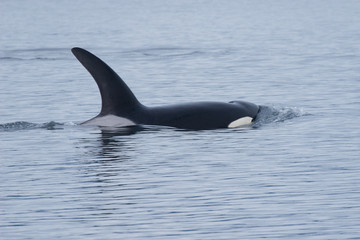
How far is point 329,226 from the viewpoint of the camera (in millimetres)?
10055

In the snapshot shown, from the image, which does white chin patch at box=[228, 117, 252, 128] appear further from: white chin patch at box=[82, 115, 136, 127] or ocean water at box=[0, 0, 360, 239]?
white chin patch at box=[82, 115, 136, 127]

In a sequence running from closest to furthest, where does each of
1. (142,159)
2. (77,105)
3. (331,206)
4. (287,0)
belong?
(331,206), (142,159), (77,105), (287,0)

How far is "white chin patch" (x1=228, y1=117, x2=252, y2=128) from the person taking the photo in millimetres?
16186

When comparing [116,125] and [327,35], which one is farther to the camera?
[327,35]

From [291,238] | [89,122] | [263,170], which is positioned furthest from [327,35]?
[291,238]

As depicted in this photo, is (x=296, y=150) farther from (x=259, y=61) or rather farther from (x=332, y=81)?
(x=259, y=61)

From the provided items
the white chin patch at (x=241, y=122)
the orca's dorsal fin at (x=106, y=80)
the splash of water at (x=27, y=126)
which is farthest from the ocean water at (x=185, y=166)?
the orca's dorsal fin at (x=106, y=80)

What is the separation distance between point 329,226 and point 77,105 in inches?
454

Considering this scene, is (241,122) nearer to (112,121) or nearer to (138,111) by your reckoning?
(138,111)

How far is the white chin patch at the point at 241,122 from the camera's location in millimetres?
16186

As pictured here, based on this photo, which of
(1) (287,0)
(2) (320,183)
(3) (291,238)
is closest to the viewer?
(3) (291,238)

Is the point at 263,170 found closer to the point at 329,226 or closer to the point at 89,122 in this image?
the point at 329,226

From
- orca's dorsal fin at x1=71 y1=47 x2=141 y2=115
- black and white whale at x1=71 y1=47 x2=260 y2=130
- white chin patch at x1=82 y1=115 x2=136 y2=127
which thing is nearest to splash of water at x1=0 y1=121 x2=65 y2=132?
black and white whale at x1=71 y1=47 x2=260 y2=130

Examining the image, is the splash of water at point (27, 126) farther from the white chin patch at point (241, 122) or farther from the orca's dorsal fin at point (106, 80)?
the white chin patch at point (241, 122)
